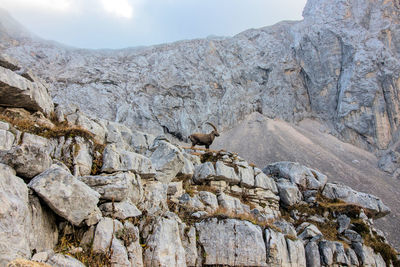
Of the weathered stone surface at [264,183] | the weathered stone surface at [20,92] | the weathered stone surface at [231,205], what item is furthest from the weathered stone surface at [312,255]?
the weathered stone surface at [20,92]

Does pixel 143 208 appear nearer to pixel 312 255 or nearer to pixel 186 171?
pixel 186 171

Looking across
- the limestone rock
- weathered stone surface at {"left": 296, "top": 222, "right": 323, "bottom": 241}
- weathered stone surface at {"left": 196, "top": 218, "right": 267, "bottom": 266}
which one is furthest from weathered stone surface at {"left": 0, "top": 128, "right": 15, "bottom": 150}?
weathered stone surface at {"left": 296, "top": 222, "right": 323, "bottom": 241}

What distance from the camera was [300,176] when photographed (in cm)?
2405

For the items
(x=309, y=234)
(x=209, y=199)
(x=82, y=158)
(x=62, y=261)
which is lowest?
(x=309, y=234)

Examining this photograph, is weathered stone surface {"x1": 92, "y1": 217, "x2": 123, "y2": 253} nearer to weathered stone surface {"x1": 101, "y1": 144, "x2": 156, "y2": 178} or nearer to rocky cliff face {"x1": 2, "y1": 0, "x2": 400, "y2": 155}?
weathered stone surface {"x1": 101, "y1": 144, "x2": 156, "y2": 178}

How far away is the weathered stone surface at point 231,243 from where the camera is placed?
35.6 feet

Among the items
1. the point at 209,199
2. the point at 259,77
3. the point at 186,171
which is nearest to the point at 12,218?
the point at 209,199

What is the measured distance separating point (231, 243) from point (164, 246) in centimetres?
344

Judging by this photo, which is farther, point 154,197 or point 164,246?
point 154,197

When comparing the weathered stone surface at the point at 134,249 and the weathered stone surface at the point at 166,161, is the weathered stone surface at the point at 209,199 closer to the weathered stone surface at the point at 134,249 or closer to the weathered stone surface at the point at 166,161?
the weathered stone surface at the point at 166,161

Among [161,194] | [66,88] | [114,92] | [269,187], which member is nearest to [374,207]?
[269,187]

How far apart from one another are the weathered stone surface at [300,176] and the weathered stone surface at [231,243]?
1341cm

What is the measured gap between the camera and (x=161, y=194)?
12500 mm

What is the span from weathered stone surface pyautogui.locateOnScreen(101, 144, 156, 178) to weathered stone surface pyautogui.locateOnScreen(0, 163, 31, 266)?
14.5 feet
